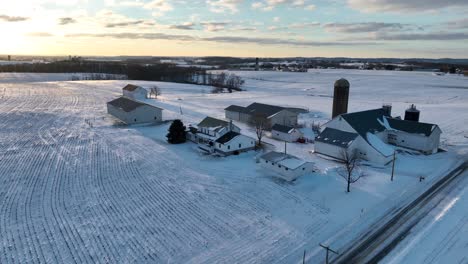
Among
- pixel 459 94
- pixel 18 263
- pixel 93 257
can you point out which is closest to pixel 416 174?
pixel 93 257

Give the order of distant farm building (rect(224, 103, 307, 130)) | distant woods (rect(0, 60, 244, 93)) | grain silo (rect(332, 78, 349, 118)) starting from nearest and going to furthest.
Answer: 1. grain silo (rect(332, 78, 349, 118))
2. distant farm building (rect(224, 103, 307, 130))
3. distant woods (rect(0, 60, 244, 93))

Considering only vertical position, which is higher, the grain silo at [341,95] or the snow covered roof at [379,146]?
the grain silo at [341,95]

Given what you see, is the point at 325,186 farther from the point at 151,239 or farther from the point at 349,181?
the point at 151,239

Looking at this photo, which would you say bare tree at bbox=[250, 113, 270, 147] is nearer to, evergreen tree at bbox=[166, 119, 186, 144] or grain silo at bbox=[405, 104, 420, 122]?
evergreen tree at bbox=[166, 119, 186, 144]

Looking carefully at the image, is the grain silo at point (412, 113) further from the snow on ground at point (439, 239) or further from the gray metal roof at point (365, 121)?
the snow on ground at point (439, 239)

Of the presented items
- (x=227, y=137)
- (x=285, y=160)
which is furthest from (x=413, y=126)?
(x=227, y=137)

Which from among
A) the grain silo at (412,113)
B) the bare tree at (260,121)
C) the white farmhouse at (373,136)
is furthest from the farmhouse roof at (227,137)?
the grain silo at (412,113)

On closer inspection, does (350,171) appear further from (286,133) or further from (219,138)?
(219,138)

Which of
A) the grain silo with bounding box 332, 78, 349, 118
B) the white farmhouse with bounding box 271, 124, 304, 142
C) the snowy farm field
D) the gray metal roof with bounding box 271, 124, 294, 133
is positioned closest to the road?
the snowy farm field
